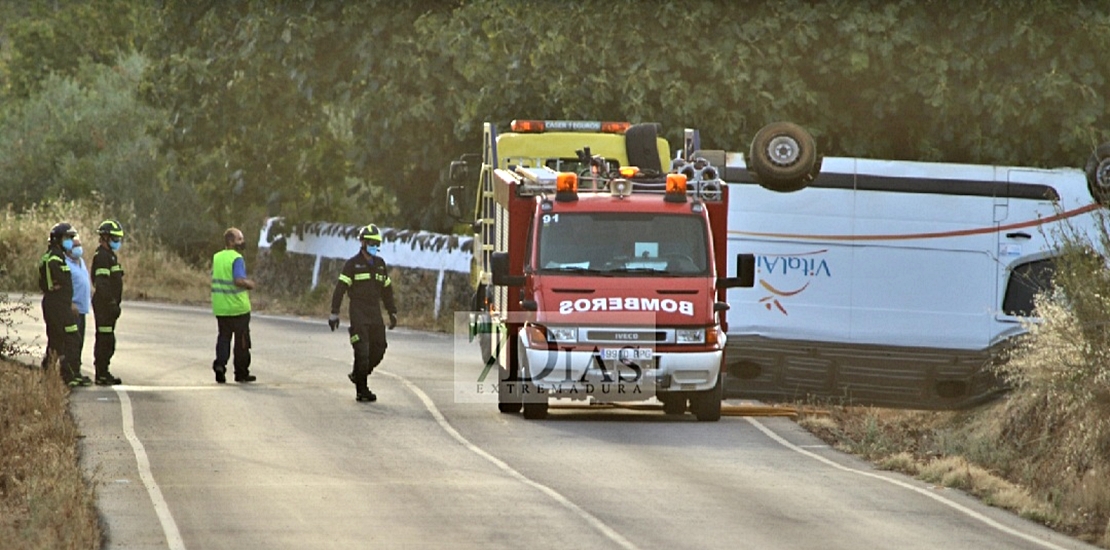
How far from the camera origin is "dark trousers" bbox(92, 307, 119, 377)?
20.0 m

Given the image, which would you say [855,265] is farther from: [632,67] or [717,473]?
[632,67]

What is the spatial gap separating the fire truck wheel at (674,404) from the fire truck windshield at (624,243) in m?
1.74

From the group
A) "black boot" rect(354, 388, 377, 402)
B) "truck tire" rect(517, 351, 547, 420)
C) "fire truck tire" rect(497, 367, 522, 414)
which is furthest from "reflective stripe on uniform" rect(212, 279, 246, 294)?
"truck tire" rect(517, 351, 547, 420)

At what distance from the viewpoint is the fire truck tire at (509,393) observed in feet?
60.2

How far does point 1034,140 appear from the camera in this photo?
96.2 ft

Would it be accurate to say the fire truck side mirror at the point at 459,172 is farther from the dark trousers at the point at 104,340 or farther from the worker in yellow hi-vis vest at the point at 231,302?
the dark trousers at the point at 104,340

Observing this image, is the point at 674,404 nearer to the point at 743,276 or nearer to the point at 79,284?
the point at 743,276

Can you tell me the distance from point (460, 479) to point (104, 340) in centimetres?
704

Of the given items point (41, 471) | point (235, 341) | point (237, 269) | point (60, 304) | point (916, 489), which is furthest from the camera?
point (235, 341)

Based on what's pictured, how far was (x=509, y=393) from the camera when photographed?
1853cm

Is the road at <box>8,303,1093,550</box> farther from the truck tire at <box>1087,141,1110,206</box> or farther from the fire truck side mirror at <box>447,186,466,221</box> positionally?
the fire truck side mirror at <box>447,186,466,221</box>

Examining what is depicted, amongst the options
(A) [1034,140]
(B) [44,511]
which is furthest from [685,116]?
(B) [44,511]

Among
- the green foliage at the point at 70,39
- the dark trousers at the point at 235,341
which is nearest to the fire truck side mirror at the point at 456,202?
the dark trousers at the point at 235,341

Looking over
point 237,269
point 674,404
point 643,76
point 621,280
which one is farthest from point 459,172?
point 621,280
